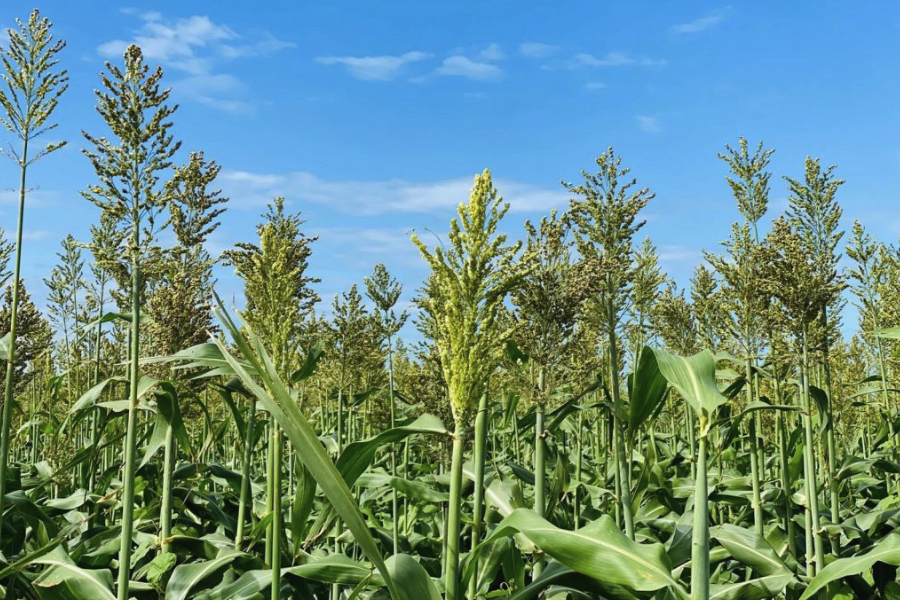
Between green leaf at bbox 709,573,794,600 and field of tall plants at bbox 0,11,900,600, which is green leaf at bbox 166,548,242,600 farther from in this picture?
green leaf at bbox 709,573,794,600

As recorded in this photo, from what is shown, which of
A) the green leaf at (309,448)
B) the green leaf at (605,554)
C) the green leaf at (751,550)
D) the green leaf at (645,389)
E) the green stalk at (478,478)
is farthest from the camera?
the green leaf at (751,550)

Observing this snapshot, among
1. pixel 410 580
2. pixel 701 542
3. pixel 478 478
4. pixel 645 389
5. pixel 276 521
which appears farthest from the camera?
pixel 645 389

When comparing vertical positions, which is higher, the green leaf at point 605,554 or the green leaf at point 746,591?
the green leaf at point 605,554

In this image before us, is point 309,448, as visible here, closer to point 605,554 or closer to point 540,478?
point 605,554

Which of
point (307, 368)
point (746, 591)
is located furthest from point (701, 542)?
point (307, 368)

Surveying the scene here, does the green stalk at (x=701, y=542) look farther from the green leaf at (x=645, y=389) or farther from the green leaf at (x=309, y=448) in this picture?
the green leaf at (x=309, y=448)

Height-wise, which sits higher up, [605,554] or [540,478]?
[540,478]

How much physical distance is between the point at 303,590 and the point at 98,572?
996 millimetres

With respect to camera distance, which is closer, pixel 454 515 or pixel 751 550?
pixel 454 515

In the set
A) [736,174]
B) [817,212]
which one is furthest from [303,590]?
[817,212]

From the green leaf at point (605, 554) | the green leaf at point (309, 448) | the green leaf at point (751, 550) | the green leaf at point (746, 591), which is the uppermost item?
the green leaf at point (309, 448)

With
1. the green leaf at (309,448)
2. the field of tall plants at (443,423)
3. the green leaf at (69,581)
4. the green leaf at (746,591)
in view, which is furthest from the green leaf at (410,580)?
the green leaf at (746,591)

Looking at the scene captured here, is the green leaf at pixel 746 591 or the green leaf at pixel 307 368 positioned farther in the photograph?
the green leaf at pixel 307 368

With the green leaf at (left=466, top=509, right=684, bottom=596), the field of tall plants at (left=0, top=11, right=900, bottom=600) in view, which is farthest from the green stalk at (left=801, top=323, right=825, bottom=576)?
the green leaf at (left=466, top=509, right=684, bottom=596)
